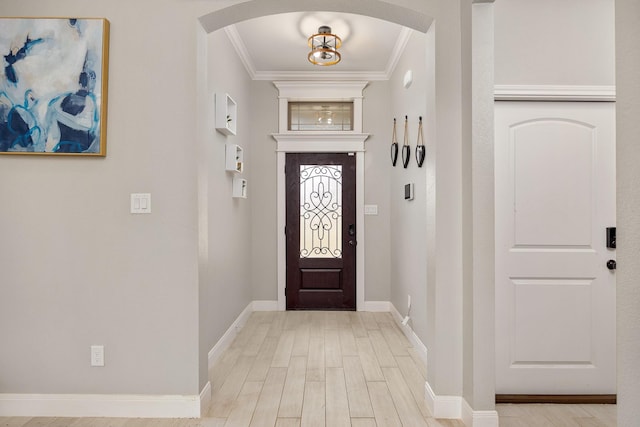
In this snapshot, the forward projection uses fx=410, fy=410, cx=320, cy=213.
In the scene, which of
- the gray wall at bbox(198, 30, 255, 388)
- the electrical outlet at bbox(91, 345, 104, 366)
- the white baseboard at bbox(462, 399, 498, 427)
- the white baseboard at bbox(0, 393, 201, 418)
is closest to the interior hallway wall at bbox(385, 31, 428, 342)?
the white baseboard at bbox(462, 399, 498, 427)

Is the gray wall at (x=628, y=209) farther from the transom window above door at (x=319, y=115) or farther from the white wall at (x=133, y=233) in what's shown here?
the transom window above door at (x=319, y=115)

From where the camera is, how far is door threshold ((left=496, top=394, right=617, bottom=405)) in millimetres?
2547

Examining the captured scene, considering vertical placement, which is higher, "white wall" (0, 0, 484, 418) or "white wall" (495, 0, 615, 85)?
"white wall" (495, 0, 615, 85)

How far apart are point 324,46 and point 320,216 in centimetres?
202

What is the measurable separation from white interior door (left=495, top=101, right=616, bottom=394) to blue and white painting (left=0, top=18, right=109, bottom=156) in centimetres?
241

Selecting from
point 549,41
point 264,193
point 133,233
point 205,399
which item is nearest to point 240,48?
point 264,193

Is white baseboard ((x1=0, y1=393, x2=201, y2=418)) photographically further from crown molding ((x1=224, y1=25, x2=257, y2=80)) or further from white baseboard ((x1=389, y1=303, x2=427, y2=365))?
crown molding ((x1=224, y1=25, x2=257, y2=80))

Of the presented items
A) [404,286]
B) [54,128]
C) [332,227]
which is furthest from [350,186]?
[54,128]

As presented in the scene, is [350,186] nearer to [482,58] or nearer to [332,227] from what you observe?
[332,227]

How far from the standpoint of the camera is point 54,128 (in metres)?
2.30

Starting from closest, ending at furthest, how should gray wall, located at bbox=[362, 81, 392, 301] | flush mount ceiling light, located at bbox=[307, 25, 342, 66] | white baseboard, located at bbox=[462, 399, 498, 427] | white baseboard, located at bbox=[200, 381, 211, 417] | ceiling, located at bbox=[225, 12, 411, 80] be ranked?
1. white baseboard, located at bbox=[462, 399, 498, 427]
2. white baseboard, located at bbox=[200, 381, 211, 417]
3. ceiling, located at bbox=[225, 12, 411, 80]
4. flush mount ceiling light, located at bbox=[307, 25, 342, 66]
5. gray wall, located at bbox=[362, 81, 392, 301]

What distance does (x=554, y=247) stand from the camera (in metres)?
2.57

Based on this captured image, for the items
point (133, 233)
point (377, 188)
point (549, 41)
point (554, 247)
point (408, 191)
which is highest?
point (549, 41)

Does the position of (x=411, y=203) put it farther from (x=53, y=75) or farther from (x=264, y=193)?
(x=53, y=75)
